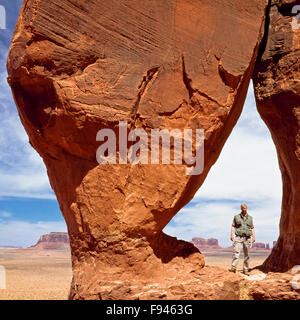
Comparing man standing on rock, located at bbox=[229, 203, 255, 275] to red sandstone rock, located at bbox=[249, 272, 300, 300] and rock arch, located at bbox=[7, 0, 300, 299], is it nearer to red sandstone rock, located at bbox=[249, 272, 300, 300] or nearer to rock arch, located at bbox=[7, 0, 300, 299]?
red sandstone rock, located at bbox=[249, 272, 300, 300]

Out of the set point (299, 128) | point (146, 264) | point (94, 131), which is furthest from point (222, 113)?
point (146, 264)

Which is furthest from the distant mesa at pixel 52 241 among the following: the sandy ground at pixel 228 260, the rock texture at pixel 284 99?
the rock texture at pixel 284 99

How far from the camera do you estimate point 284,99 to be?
6.11 meters

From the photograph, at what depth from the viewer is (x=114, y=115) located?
491cm

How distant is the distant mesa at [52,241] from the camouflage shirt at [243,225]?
5181 cm

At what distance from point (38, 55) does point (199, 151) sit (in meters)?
2.66

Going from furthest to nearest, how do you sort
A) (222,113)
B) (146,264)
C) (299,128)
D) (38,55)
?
(299,128), (222,113), (146,264), (38,55)

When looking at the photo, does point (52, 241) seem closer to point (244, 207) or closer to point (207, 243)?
point (207, 243)

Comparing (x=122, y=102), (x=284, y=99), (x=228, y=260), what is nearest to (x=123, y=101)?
(x=122, y=102)

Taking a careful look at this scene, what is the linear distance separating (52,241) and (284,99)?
55.0 meters

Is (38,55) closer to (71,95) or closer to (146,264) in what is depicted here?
(71,95)

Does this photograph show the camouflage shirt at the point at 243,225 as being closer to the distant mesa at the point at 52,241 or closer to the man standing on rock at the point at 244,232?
the man standing on rock at the point at 244,232

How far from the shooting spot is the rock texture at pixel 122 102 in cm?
482

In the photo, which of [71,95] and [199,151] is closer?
[71,95]
